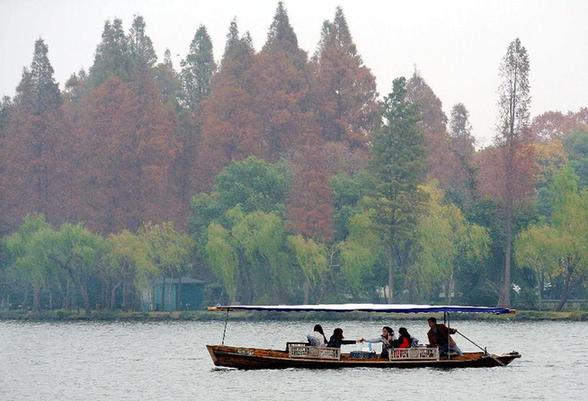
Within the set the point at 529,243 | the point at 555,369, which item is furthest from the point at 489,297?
the point at 555,369

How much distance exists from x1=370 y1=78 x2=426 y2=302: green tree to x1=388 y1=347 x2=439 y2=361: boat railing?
154ft

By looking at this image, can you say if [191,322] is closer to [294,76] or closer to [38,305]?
[38,305]

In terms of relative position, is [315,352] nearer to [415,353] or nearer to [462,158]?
[415,353]

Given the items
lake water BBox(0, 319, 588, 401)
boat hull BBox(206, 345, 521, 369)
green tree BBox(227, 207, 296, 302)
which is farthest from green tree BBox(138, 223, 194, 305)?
boat hull BBox(206, 345, 521, 369)

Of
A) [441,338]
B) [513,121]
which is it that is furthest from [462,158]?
[441,338]

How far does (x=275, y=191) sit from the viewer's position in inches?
4523

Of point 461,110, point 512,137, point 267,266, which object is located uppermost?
point 461,110

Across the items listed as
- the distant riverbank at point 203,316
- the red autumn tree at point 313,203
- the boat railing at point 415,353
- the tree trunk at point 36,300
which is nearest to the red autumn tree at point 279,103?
the red autumn tree at point 313,203

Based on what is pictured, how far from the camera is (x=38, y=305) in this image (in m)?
116

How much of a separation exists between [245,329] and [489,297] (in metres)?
18.6

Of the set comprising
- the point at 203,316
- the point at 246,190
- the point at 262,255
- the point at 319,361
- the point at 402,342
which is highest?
the point at 246,190

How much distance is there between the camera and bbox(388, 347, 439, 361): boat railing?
58.6 meters

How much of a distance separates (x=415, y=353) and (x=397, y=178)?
2022 inches

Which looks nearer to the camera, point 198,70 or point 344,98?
point 344,98
